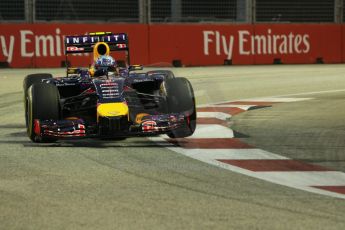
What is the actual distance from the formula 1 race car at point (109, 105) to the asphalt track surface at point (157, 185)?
0.20 meters

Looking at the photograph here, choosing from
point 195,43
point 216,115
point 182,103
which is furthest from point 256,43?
point 182,103

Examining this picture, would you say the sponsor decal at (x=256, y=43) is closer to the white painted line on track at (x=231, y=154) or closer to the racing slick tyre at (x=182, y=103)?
the racing slick tyre at (x=182, y=103)

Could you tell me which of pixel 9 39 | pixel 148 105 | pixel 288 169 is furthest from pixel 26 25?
pixel 288 169

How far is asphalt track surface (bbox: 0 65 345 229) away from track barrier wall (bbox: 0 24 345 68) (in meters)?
10.6

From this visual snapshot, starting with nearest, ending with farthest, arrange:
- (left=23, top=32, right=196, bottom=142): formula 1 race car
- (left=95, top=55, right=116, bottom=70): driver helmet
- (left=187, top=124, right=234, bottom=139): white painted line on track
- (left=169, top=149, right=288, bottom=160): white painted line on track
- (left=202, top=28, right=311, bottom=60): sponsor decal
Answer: (left=169, top=149, right=288, bottom=160): white painted line on track
(left=23, top=32, right=196, bottom=142): formula 1 race car
(left=187, top=124, right=234, bottom=139): white painted line on track
(left=95, top=55, right=116, bottom=70): driver helmet
(left=202, top=28, right=311, bottom=60): sponsor decal

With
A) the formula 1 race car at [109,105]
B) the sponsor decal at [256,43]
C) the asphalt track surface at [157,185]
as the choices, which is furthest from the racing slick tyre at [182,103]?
the sponsor decal at [256,43]

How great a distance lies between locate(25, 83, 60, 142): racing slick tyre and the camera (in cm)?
850

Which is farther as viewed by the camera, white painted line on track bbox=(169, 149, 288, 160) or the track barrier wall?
the track barrier wall

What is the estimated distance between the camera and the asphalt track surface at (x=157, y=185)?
5.08m

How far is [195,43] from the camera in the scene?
2386 cm

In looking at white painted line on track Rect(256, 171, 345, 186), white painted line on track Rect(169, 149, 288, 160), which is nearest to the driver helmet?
white painted line on track Rect(169, 149, 288, 160)

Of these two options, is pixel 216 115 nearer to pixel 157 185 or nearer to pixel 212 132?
pixel 212 132

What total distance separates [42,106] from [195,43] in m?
15.6

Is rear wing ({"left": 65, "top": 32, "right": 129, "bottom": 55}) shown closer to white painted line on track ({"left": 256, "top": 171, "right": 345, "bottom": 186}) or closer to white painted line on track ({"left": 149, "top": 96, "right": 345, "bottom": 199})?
white painted line on track ({"left": 149, "top": 96, "right": 345, "bottom": 199})
